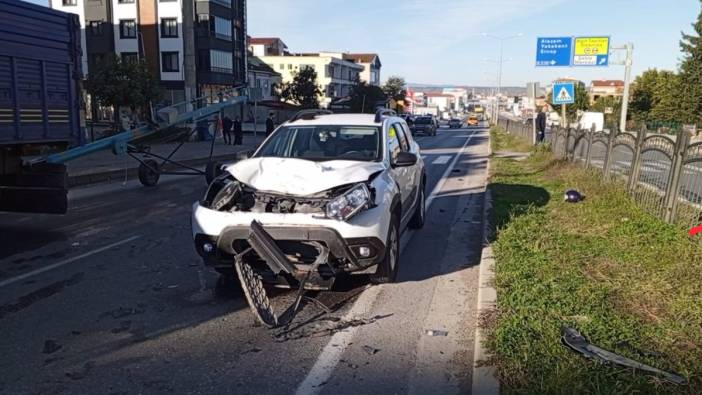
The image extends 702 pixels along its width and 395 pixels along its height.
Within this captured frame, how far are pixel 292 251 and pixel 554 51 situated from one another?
26364 mm

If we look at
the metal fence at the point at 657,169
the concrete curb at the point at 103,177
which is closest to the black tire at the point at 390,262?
the metal fence at the point at 657,169

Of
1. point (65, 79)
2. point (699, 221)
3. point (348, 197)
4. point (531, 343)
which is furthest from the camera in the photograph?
point (65, 79)

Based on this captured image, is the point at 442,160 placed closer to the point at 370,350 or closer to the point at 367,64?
the point at 370,350

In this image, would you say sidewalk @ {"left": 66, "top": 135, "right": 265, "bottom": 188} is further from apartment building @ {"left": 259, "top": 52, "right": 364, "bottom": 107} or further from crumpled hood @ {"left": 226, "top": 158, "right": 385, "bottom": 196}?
apartment building @ {"left": 259, "top": 52, "right": 364, "bottom": 107}

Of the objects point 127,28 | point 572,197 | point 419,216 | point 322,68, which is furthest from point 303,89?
point 419,216

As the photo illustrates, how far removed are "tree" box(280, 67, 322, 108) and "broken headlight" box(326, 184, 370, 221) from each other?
5212 cm

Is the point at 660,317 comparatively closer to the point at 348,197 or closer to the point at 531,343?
the point at 531,343

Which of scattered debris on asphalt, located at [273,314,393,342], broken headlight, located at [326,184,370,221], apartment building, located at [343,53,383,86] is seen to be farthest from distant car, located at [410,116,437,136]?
apartment building, located at [343,53,383,86]

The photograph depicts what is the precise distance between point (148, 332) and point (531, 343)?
297 cm

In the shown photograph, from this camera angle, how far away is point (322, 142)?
681 cm

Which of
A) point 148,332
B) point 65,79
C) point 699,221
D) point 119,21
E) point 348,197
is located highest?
point 119,21

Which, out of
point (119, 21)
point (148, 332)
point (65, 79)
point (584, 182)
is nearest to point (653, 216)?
point (584, 182)

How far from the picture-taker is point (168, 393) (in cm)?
366

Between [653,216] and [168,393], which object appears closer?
[168,393]
